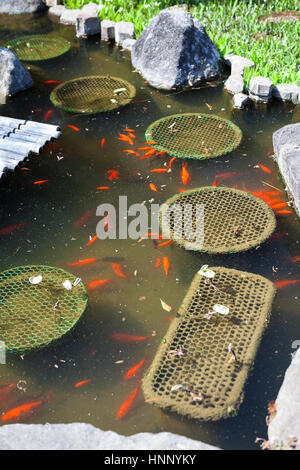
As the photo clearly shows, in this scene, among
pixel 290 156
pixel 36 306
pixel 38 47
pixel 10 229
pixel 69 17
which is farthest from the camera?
pixel 69 17

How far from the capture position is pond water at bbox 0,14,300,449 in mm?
3037

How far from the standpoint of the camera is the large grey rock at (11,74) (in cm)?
577

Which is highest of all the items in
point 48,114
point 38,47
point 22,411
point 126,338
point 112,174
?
point 38,47

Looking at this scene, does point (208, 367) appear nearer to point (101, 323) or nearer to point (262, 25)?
point (101, 323)

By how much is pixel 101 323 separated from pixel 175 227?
0.97m

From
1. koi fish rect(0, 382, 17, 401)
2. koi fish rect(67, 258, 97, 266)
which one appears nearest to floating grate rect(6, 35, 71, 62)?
koi fish rect(67, 258, 97, 266)

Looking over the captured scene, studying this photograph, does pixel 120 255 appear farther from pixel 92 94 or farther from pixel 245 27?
pixel 245 27

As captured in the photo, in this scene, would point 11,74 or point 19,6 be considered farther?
point 19,6

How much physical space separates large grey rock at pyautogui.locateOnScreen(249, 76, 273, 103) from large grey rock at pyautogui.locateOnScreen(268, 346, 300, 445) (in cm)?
343

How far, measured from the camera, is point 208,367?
10.2 ft

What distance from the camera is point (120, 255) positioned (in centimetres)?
397

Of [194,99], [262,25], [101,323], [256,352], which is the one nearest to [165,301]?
[101,323]

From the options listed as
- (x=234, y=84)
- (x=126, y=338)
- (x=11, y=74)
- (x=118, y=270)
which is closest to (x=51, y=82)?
(x=11, y=74)

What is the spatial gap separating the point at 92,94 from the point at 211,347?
349 cm
